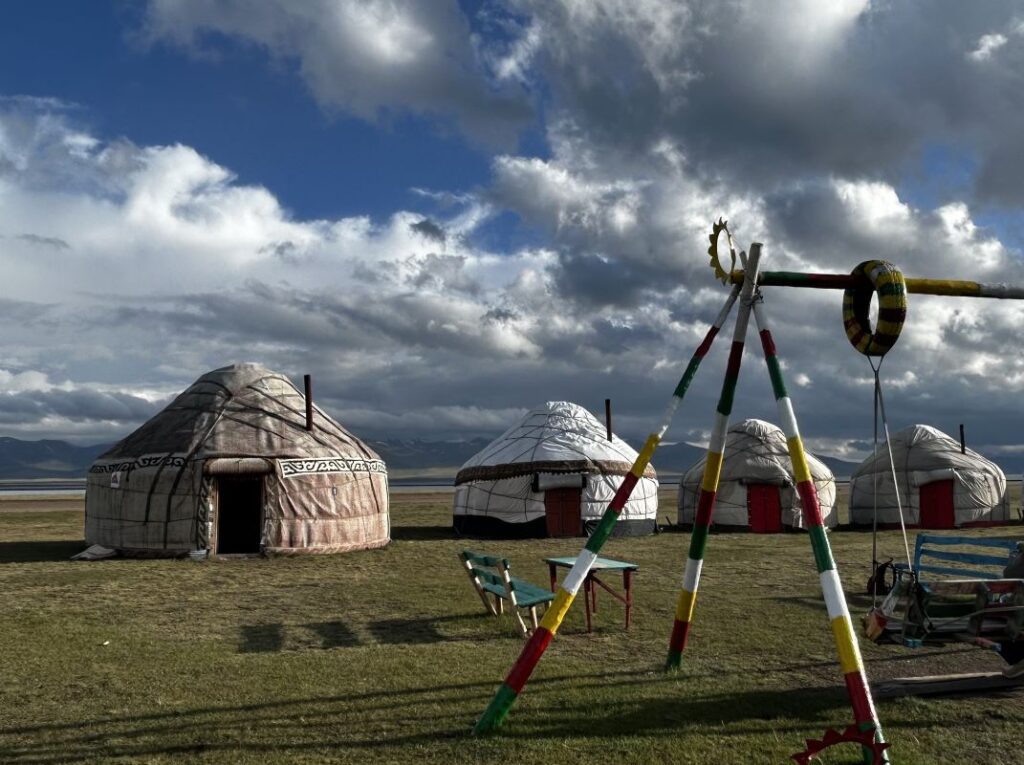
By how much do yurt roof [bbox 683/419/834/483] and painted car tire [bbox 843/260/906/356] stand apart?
1940 cm

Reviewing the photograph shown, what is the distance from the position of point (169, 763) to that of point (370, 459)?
15.5 metres

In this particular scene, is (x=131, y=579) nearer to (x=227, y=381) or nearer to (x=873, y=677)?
(x=227, y=381)

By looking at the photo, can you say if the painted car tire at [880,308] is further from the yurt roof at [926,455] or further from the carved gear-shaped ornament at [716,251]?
the yurt roof at [926,455]

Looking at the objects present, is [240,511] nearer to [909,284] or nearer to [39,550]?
[39,550]

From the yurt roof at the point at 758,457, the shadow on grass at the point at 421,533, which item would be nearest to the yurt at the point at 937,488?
the yurt roof at the point at 758,457

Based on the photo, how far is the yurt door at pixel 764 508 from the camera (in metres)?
25.5

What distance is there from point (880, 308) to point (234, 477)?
15.4m

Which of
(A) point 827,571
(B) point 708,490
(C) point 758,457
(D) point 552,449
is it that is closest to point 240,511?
(D) point 552,449

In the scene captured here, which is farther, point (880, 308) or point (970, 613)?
point (880, 308)

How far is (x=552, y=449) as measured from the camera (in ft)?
78.2

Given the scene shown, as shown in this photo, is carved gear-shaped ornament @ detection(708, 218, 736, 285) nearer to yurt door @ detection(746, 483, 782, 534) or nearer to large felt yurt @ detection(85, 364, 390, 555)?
large felt yurt @ detection(85, 364, 390, 555)

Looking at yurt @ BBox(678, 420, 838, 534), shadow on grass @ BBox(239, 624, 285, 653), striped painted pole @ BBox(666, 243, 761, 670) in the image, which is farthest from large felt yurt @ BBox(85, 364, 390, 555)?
striped painted pole @ BBox(666, 243, 761, 670)

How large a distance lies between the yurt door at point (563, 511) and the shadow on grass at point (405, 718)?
16219 millimetres

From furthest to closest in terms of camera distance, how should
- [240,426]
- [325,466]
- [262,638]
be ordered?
[240,426] < [325,466] < [262,638]
